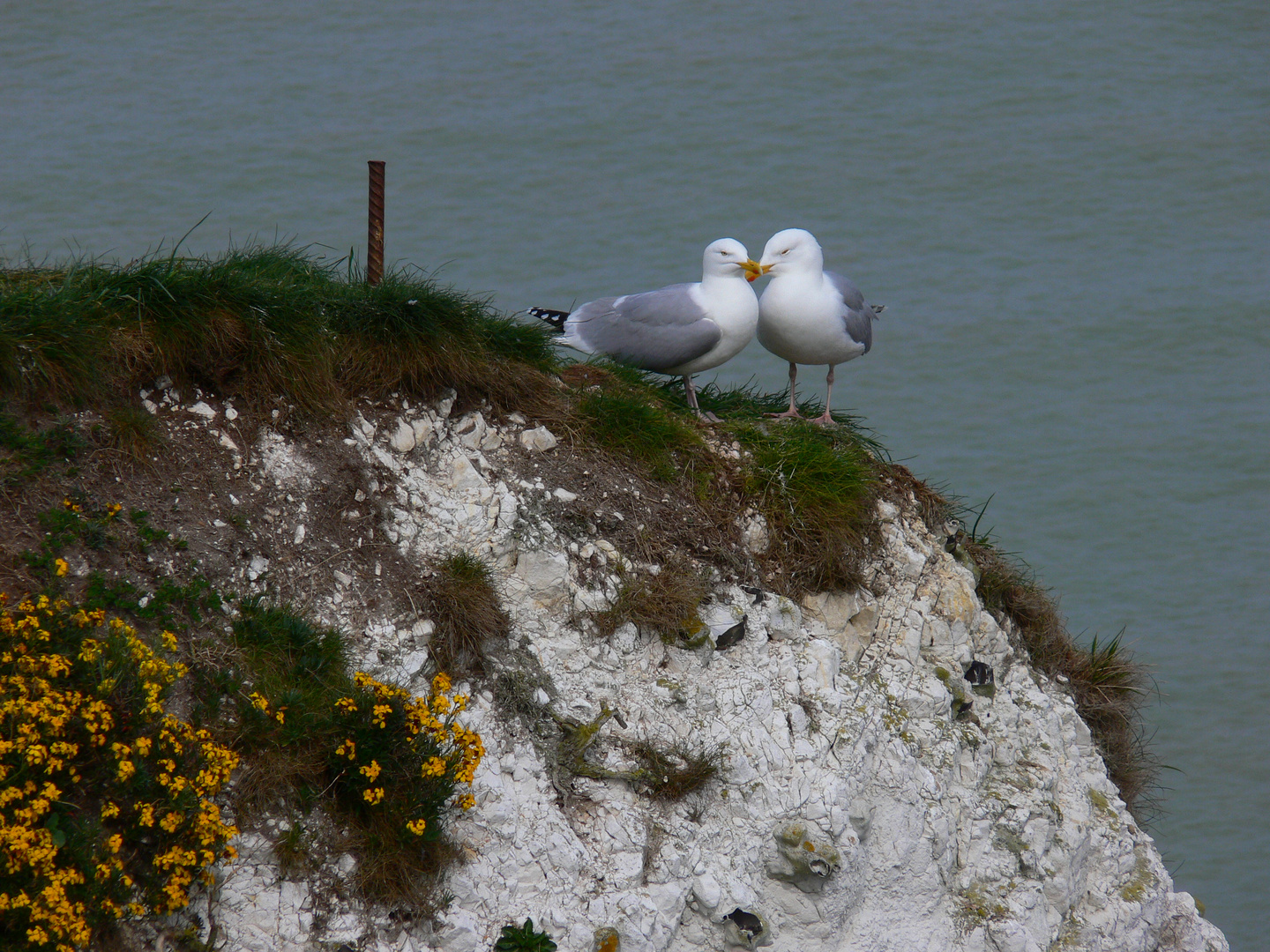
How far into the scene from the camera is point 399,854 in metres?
3.87

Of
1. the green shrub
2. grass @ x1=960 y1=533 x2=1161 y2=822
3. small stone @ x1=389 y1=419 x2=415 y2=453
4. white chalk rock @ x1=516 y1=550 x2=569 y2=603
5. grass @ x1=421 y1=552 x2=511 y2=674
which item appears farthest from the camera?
grass @ x1=960 y1=533 x2=1161 y2=822

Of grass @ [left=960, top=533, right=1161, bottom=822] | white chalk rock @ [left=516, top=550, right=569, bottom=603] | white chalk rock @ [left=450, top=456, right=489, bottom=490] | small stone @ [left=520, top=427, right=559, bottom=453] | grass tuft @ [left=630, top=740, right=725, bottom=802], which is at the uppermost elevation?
small stone @ [left=520, top=427, right=559, bottom=453]

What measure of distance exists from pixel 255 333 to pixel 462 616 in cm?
141

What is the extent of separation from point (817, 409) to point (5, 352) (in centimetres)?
427

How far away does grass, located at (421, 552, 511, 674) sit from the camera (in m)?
4.47

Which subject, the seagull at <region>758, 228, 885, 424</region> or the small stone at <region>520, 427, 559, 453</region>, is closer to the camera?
the small stone at <region>520, 427, 559, 453</region>

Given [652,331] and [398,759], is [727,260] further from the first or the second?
[398,759]

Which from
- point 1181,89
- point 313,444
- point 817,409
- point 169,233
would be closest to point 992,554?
point 817,409

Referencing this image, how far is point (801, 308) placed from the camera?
19.7ft

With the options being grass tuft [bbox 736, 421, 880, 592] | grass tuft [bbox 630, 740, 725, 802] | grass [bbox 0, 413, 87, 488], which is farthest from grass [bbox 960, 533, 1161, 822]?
grass [bbox 0, 413, 87, 488]

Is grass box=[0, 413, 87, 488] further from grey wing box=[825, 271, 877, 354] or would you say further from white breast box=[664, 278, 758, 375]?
grey wing box=[825, 271, 877, 354]

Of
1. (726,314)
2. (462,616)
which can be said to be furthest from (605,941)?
(726,314)

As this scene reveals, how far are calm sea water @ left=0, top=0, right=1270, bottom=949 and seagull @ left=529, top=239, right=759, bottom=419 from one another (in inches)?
401

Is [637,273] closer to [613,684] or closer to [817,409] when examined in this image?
[817,409]
